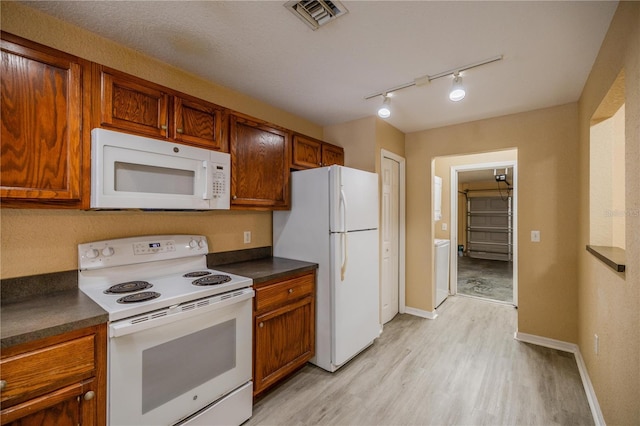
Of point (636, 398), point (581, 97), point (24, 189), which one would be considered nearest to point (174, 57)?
point (24, 189)

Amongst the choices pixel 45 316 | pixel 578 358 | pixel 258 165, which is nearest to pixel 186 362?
pixel 45 316

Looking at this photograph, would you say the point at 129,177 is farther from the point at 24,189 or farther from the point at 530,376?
the point at 530,376

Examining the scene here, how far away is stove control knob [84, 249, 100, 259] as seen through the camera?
1.66 meters

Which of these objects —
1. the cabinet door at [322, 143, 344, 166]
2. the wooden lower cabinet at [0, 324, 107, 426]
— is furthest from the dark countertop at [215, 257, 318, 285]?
the cabinet door at [322, 143, 344, 166]

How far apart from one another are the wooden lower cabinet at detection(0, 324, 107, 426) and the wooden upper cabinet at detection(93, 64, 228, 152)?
113 centimetres

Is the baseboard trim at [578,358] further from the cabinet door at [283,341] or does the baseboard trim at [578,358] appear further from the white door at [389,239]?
the cabinet door at [283,341]

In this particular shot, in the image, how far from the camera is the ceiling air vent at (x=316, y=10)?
1.46 m

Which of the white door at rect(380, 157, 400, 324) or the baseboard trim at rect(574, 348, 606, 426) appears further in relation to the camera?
the white door at rect(380, 157, 400, 324)

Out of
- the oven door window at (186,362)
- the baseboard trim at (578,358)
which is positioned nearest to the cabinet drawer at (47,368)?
the oven door window at (186,362)

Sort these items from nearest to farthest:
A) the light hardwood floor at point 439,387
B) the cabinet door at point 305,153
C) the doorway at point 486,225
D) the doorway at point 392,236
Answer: the light hardwood floor at point 439,387 < the cabinet door at point 305,153 < the doorway at point 392,236 < the doorway at point 486,225

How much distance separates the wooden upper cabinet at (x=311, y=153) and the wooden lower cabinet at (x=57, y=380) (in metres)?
1.97

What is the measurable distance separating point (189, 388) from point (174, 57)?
2167 millimetres

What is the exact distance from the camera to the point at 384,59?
1984 millimetres

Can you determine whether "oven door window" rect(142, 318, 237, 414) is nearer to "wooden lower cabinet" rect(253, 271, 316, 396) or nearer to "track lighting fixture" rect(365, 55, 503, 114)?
"wooden lower cabinet" rect(253, 271, 316, 396)
